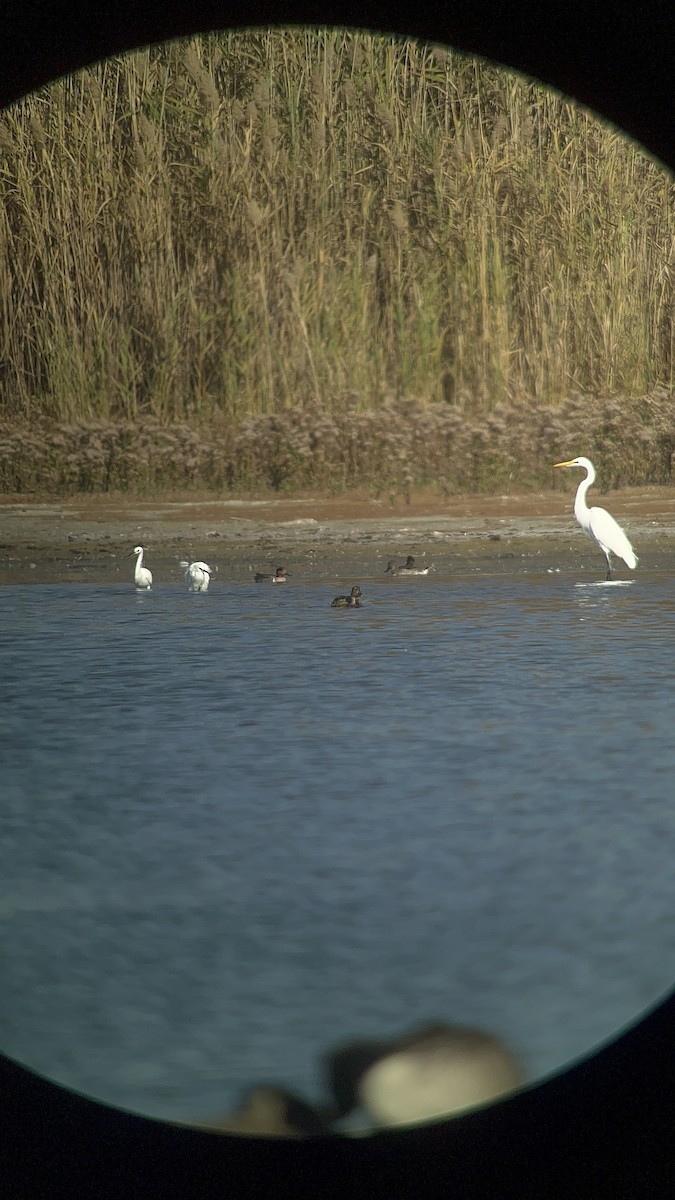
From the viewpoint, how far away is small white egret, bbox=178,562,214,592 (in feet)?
22.1

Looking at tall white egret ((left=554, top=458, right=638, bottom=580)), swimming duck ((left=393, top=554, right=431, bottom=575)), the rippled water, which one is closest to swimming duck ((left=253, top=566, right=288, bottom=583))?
the rippled water

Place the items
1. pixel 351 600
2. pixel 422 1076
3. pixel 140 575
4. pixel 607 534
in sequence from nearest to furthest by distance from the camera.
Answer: pixel 422 1076, pixel 351 600, pixel 140 575, pixel 607 534

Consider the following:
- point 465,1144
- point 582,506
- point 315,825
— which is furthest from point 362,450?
point 465,1144

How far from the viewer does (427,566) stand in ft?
24.3

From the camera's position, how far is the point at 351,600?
649 centimetres

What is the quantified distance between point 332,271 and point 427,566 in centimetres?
259

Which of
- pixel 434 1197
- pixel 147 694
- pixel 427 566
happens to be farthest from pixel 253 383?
pixel 434 1197

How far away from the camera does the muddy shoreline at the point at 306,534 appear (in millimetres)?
7535

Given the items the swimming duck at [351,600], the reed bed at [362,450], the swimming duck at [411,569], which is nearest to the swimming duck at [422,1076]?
the swimming duck at [351,600]

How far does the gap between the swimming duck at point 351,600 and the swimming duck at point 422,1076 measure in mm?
4058

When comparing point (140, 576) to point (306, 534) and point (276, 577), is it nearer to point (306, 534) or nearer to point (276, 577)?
point (276, 577)

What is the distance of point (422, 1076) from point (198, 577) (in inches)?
188

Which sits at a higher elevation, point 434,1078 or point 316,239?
point 316,239

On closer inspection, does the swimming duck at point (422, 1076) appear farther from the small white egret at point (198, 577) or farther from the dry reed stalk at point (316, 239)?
the dry reed stalk at point (316, 239)
